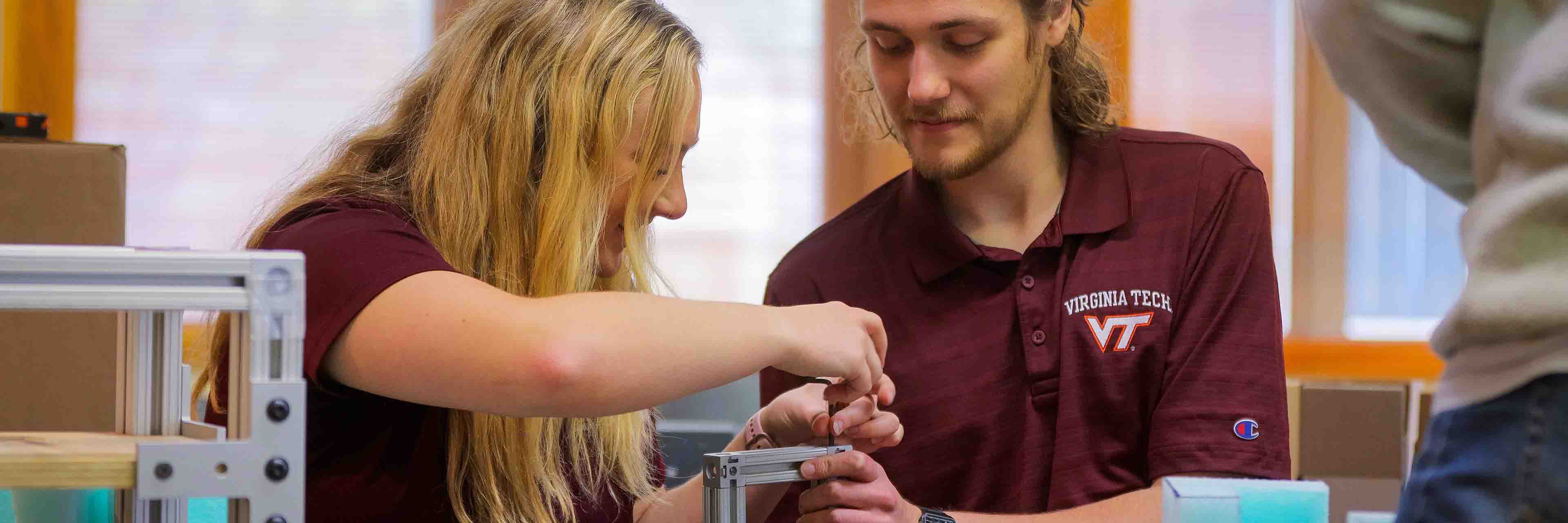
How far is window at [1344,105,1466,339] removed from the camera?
325 centimetres

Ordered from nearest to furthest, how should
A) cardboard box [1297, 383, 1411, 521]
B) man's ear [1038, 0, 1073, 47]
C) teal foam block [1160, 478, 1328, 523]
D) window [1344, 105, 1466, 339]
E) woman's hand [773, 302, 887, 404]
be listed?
teal foam block [1160, 478, 1328, 523] < woman's hand [773, 302, 887, 404] < man's ear [1038, 0, 1073, 47] < cardboard box [1297, 383, 1411, 521] < window [1344, 105, 1466, 339]

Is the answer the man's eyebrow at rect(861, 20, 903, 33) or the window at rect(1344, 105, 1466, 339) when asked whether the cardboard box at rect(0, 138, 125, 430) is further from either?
the window at rect(1344, 105, 1466, 339)

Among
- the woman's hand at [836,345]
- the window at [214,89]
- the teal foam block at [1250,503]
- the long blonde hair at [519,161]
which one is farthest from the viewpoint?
the window at [214,89]

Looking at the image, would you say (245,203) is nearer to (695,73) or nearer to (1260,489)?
(695,73)

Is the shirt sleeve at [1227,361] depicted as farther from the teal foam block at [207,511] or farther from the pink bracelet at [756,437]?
the teal foam block at [207,511]

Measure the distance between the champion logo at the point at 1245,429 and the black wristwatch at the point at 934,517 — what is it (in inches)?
13.3

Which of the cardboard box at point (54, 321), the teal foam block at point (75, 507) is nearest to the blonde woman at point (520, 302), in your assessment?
the teal foam block at point (75, 507)

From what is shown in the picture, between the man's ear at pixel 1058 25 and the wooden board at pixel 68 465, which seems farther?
the man's ear at pixel 1058 25

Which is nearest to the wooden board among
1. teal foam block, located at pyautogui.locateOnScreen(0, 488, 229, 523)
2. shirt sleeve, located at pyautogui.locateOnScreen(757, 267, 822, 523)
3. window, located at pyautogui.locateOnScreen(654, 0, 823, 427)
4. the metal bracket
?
the metal bracket

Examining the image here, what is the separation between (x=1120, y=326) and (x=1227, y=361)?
0.41ft

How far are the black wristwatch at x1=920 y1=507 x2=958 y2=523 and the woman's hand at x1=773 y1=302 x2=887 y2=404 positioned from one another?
8.7 inches

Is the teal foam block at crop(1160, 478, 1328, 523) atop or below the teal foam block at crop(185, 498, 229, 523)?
atop

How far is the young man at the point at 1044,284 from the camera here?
1389mm

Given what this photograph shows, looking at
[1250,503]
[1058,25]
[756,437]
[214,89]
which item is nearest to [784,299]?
A: [756,437]
